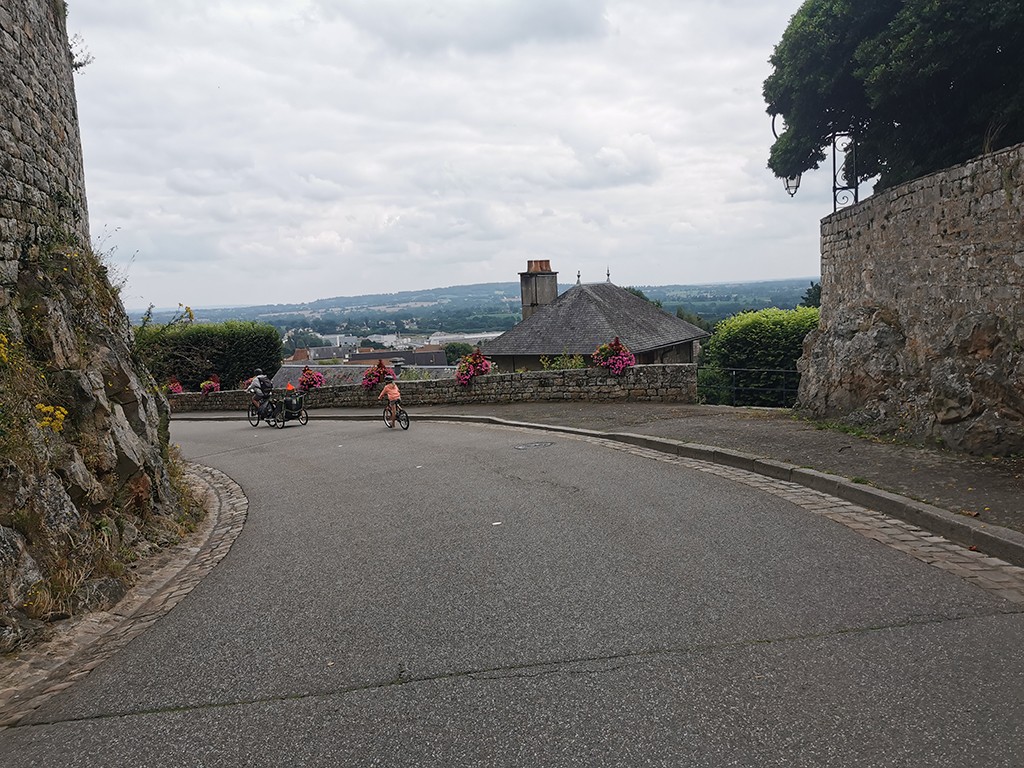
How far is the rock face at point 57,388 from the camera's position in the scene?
5625 millimetres

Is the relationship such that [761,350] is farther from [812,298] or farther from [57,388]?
[57,388]

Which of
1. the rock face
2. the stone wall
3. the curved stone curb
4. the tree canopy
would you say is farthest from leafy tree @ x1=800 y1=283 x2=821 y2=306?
the curved stone curb

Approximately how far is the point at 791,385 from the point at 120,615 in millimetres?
21178

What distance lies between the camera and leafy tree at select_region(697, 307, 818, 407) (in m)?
24.1

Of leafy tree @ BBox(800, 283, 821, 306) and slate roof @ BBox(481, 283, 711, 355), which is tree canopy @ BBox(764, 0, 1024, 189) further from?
slate roof @ BBox(481, 283, 711, 355)

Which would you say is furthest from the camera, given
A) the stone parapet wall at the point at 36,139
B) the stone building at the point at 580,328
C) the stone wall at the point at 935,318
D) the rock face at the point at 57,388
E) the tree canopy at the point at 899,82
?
the stone building at the point at 580,328

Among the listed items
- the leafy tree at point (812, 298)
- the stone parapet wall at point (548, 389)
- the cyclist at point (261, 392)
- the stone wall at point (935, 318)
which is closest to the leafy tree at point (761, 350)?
the stone parapet wall at point (548, 389)

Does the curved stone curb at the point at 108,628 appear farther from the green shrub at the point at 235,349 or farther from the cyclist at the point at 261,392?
the green shrub at the point at 235,349

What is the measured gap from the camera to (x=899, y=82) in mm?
20688

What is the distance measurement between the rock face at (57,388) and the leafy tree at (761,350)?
17.9 m

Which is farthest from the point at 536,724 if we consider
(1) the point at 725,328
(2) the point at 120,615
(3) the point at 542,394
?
(1) the point at 725,328

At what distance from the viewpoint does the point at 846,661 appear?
4359 mm

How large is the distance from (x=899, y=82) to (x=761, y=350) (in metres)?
8.19

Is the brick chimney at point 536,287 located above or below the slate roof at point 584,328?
above
